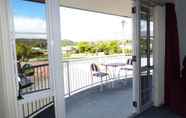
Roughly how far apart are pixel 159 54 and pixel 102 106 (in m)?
1.51

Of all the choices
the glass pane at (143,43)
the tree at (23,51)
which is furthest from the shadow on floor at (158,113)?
the tree at (23,51)

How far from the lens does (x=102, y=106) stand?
396cm

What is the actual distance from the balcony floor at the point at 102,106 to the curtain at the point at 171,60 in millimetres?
809

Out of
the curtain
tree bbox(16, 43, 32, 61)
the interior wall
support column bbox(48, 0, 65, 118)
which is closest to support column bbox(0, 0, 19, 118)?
tree bbox(16, 43, 32, 61)

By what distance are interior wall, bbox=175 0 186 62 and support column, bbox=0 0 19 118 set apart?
11.6 feet

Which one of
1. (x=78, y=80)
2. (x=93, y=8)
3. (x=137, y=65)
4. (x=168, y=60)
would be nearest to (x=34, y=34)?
(x=137, y=65)

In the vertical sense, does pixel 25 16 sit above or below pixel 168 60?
above

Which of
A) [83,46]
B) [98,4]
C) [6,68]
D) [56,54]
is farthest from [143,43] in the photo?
[83,46]

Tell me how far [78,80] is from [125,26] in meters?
4.89

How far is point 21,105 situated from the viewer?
1.81 metres

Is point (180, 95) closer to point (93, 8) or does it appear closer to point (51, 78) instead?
point (51, 78)

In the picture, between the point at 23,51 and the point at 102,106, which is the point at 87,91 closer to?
the point at 102,106

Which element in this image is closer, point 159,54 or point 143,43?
point 143,43

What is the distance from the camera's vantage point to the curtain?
3641 mm
